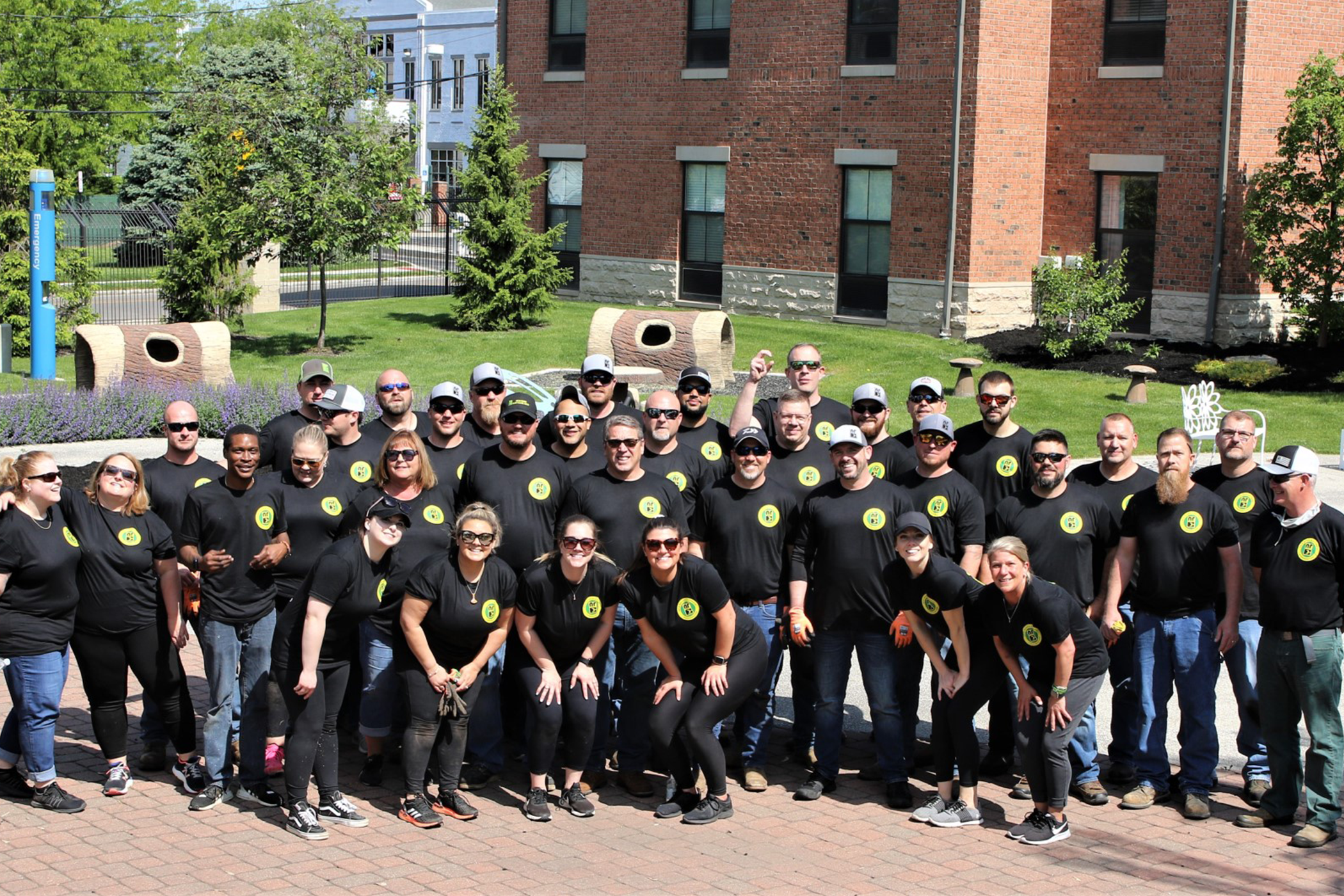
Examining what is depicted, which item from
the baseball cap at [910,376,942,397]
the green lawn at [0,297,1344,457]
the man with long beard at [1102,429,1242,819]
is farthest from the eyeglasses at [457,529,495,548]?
the green lawn at [0,297,1344,457]

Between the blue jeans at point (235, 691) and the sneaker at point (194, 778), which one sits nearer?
the blue jeans at point (235, 691)

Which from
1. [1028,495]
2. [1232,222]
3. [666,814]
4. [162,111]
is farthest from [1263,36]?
[162,111]

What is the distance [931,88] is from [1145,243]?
443 centimetres

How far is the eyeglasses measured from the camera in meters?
7.41

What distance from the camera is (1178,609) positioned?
7.93m

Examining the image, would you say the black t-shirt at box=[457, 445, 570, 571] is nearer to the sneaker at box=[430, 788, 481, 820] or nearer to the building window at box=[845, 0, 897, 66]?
the sneaker at box=[430, 788, 481, 820]

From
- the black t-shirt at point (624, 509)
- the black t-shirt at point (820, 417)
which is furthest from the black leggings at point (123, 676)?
the black t-shirt at point (820, 417)

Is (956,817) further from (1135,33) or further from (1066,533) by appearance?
(1135,33)

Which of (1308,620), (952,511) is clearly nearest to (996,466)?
(952,511)

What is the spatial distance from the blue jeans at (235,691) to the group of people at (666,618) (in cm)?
2

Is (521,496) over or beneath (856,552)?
over

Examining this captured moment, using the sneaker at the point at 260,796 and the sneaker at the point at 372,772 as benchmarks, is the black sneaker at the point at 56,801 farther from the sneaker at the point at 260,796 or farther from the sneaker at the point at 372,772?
the sneaker at the point at 372,772

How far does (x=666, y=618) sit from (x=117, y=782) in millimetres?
2934

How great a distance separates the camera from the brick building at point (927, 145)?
2481 cm
